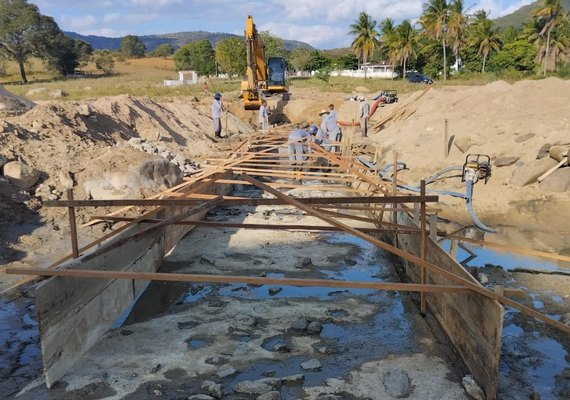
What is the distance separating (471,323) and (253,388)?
2082 millimetres

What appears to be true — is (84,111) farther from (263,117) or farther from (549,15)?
(549,15)

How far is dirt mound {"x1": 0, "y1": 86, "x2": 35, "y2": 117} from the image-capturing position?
11.2 m

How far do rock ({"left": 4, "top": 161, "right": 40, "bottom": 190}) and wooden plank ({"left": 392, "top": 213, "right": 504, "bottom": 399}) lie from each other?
6756 millimetres

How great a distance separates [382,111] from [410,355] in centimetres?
1955

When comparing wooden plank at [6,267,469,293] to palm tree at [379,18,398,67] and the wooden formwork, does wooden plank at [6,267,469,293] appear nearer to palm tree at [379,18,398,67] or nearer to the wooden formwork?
the wooden formwork

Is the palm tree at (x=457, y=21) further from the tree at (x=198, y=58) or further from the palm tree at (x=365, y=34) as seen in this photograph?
the tree at (x=198, y=58)

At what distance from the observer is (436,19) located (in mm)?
46562

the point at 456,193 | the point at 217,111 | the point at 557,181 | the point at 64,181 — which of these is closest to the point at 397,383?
the point at 456,193

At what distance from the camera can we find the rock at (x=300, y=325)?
18.0ft

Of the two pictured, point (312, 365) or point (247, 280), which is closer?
point (247, 280)

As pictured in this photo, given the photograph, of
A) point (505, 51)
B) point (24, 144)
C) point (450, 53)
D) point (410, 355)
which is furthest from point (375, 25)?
point (410, 355)

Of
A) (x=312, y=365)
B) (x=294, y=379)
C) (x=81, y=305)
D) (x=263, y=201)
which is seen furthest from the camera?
(x=263, y=201)

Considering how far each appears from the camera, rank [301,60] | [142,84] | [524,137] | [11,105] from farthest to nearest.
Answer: [301,60], [142,84], [524,137], [11,105]

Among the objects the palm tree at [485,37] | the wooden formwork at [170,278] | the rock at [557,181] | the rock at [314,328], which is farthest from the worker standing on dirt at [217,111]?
the palm tree at [485,37]
